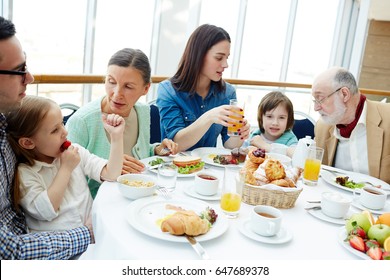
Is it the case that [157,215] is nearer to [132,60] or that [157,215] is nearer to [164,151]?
[164,151]

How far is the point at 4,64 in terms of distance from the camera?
1234 millimetres

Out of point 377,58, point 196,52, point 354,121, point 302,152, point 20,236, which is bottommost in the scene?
point 20,236

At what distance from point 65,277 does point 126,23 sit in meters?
4.14

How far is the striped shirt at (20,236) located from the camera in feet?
3.90

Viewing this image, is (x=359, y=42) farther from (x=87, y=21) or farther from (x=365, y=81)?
(x=87, y=21)

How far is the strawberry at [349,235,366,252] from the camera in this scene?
1044 mm

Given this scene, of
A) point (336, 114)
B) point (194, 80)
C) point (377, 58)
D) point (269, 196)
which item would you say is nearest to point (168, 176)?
point (269, 196)

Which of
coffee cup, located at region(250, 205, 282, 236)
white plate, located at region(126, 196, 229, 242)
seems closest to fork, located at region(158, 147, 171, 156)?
white plate, located at region(126, 196, 229, 242)

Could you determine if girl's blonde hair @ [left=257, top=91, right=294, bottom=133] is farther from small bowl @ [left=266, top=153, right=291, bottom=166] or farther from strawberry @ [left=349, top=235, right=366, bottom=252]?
strawberry @ [left=349, top=235, right=366, bottom=252]

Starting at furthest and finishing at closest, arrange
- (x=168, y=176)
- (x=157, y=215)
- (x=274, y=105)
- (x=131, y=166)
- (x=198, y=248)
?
(x=274, y=105)
(x=131, y=166)
(x=168, y=176)
(x=157, y=215)
(x=198, y=248)

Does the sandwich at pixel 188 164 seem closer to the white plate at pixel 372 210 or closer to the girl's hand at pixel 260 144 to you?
the white plate at pixel 372 210

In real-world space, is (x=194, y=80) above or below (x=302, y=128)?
above

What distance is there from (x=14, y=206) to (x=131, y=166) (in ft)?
1.56

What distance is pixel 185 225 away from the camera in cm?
102
